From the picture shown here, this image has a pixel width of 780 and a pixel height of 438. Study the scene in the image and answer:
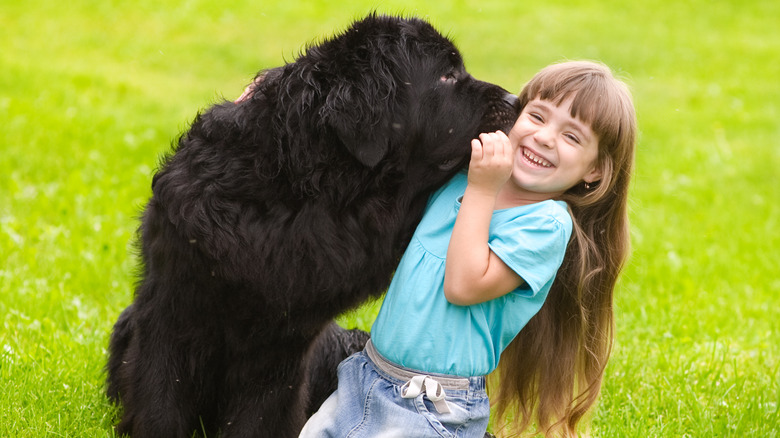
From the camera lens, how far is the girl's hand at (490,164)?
2.62m

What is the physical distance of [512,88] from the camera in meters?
11.8

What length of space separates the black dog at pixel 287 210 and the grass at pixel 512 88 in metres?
0.42

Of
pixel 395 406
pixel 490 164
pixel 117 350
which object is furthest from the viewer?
pixel 117 350

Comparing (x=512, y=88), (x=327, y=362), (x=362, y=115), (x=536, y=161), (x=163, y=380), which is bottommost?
(x=512, y=88)

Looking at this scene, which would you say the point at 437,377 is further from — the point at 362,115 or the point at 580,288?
the point at 362,115

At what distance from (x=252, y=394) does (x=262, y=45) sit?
11.1m

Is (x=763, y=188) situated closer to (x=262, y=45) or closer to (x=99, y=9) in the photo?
(x=262, y=45)

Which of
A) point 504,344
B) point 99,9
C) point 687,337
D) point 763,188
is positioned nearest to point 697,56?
point 763,188

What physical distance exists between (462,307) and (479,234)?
279 mm

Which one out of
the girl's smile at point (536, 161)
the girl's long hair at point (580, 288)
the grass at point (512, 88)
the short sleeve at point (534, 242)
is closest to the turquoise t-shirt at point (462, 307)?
the short sleeve at point (534, 242)

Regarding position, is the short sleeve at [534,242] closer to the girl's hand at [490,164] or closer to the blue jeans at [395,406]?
the girl's hand at [490,164]

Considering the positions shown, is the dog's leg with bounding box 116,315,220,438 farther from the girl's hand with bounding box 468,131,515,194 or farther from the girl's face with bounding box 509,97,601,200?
the girl's face with bounding box 509,97,601,200

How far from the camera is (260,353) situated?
296 cm

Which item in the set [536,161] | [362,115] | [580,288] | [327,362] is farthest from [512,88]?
[362,115]
